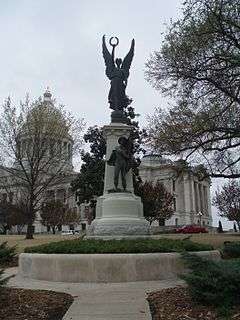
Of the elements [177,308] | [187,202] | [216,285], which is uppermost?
[187,202]

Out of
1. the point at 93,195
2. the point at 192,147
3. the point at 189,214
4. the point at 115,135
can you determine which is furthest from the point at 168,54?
the point at 189,214

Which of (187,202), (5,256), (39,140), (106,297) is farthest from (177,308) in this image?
(187,202)

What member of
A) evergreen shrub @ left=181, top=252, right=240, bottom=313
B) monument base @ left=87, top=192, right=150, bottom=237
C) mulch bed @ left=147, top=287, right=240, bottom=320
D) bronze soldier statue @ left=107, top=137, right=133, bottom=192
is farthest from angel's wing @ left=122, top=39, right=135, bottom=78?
evergreen shrub @ left=181, top=252, right=240, bottom=313

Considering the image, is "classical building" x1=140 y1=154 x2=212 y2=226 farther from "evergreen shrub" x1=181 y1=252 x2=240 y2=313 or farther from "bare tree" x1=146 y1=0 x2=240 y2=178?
"evergreen shrub" x1=181 y1=252 x2=240 y2=313

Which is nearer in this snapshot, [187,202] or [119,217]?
[119,217]

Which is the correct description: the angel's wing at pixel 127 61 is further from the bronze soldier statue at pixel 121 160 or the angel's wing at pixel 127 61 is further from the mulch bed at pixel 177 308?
the mulch bed at pixel 177 308

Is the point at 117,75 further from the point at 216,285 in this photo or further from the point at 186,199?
the point at 186,199

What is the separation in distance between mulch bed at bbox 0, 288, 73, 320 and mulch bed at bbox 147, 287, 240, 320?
150 centimetres

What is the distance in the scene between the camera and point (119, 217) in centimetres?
1603

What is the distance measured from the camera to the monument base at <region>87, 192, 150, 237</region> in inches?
618

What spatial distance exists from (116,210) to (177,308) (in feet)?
29.6

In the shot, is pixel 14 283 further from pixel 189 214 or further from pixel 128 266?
pixel 189 214

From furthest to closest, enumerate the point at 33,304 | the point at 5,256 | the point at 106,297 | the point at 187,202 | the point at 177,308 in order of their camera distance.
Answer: the point at 187,202 → the point at 5,256 → the point at 106,297 → the point at 33,304 → the point at 177,308

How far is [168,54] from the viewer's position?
2389cm
